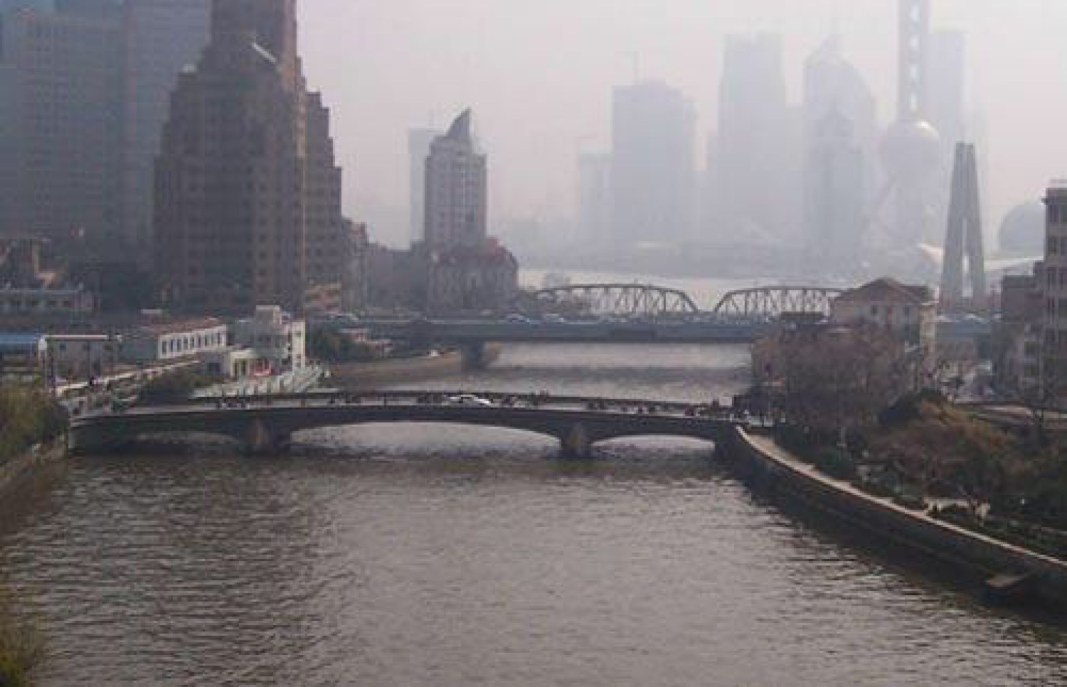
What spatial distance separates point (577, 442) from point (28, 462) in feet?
29.8

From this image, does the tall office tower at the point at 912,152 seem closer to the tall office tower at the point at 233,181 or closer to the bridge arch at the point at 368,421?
the tall office tower at the point at 233,181

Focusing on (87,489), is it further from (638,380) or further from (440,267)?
(440,267)

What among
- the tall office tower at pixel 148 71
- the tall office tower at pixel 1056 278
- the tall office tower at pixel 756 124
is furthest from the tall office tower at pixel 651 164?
the tall office tower at pixel 1056 278

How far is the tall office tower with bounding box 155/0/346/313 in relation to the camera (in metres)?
61.4

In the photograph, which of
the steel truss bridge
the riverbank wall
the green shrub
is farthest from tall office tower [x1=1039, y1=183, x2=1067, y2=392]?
the steel truss bridge

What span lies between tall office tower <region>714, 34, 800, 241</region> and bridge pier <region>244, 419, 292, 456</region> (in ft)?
505

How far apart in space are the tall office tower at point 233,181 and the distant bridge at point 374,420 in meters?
27.9

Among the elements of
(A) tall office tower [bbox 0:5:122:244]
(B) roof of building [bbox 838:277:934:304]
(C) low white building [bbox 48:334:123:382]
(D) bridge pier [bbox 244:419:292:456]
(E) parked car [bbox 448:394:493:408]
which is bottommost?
(D) bridge pier [bbox 244:419:292:456]

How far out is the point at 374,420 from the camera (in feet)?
112

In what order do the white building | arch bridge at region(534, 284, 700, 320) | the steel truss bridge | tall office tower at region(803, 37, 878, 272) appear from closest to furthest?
the white building, the steel truss bridge, arch bridge at region(534, 284, 700, 320), tall office tower at region(803, 37, 878, 272)

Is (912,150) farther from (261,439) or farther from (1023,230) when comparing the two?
(261,439)

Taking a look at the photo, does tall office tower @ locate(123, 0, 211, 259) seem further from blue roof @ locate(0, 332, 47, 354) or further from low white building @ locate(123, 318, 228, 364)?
blue roof @ locate(0, 332, 47, 354)

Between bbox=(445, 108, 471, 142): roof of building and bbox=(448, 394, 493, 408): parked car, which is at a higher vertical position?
bbox=(445, 108, 471, 142): roof of building

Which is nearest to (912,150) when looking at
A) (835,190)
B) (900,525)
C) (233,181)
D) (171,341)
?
(835,190)
